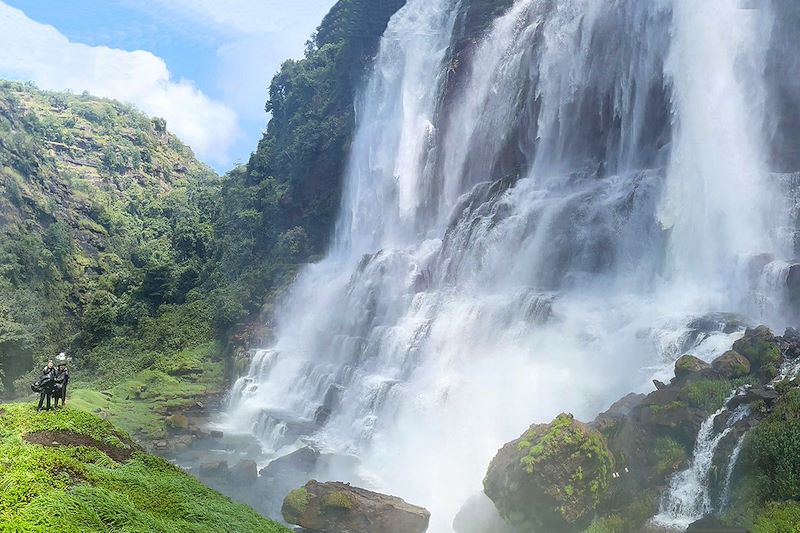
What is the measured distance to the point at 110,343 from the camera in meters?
47.5

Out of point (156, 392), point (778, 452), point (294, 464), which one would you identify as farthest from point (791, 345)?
point (156, 392)

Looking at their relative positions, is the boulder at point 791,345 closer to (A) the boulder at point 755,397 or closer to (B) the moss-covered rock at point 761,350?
(B) the moss-covered rock at point 761,350

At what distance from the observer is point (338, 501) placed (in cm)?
1616

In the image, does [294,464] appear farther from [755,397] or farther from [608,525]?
[755,397]

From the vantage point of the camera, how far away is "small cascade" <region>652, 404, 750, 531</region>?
12.7 m

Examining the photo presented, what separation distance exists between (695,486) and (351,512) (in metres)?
8.57

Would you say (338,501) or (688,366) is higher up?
(688,366)

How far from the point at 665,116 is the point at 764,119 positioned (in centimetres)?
438

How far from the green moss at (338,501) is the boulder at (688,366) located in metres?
9.33

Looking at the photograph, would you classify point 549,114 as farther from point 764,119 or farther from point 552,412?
point 552,412

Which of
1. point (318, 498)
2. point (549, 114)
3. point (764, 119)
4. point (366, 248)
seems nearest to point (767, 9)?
point (764, 119)

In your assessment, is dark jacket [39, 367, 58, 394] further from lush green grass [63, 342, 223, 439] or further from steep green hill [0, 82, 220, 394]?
steep green hill [0, 82, 220, 394]

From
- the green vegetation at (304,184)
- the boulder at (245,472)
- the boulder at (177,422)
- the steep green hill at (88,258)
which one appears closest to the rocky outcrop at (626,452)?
the boulder at (245,472)

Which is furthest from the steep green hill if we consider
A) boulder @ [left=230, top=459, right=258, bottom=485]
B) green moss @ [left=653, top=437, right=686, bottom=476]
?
green moss @ [left=653, top=437, right=686, bottom=476]
